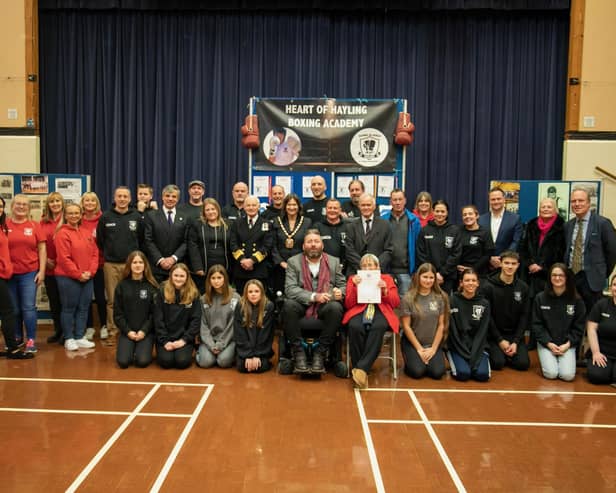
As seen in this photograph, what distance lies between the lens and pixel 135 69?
32.6ft

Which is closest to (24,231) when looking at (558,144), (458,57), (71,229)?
(71,229)

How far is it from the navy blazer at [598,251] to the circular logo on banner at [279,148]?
14.1 ft

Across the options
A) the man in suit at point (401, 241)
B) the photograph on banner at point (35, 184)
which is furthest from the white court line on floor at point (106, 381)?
the photograph on banner at point (35, 184)

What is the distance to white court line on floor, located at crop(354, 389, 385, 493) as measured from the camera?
3.23 m

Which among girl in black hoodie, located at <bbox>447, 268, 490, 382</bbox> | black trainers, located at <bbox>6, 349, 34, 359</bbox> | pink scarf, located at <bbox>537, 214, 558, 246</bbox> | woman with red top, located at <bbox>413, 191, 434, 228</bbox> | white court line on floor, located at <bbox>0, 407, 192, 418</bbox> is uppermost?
woman with red top, located at <bbox>413, 191, 434, 228</bbox>

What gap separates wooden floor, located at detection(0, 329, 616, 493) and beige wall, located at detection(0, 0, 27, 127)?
5632mm

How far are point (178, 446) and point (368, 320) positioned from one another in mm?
2277

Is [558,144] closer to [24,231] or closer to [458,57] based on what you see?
[458,57]

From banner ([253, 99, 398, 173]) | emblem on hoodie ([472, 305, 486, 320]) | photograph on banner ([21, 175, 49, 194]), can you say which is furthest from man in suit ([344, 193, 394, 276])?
photograph on banner ([21, 175, 49, 194])

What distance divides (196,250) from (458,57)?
20.8 feet

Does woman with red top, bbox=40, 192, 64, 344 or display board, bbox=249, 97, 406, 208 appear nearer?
woman with red top, bbox=40, 192, 64, 344

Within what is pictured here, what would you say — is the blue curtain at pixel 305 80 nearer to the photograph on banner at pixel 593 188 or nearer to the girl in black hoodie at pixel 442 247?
the photograph on banner at pixel 593 188

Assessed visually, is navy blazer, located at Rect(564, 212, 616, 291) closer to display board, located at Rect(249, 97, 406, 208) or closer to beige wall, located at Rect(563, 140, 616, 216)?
display board, located at Rect(249, 97, 406, 208)

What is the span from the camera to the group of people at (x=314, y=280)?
214 inches
